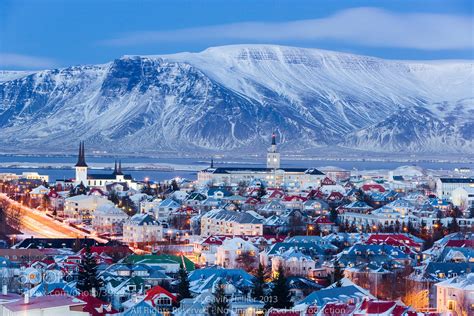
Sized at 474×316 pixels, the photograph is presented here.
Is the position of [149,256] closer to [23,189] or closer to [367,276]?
[367,276]

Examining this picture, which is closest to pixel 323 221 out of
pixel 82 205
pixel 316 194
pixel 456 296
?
pixel 82 205

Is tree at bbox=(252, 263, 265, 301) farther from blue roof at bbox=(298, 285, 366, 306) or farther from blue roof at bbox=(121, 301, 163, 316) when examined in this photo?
blue roof at bbox=(121, 301, 163, 316)

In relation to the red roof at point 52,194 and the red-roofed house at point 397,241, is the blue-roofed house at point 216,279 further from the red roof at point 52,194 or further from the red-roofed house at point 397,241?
the red roof at point 52,194

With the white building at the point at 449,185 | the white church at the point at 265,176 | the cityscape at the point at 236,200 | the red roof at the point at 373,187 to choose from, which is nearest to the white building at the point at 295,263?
the cityscape at the point at 236,200

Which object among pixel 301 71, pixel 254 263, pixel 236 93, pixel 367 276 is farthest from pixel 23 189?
pixel 301 71

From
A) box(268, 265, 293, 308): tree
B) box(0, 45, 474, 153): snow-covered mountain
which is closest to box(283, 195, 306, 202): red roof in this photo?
box(268, 265, 293, 308): tree

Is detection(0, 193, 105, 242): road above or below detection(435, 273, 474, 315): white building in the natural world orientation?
above

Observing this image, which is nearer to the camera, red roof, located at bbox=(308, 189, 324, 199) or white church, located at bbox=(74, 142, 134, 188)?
red roof, located at bbox=(308, 189, 324, 199)

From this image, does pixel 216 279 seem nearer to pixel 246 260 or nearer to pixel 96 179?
pixel 246 260
